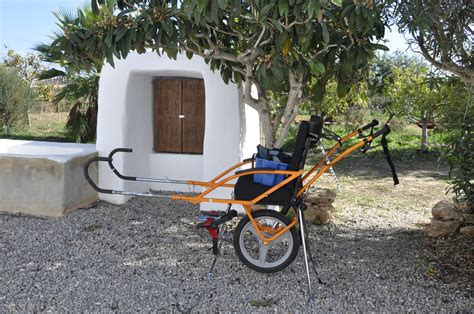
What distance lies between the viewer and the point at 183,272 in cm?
477

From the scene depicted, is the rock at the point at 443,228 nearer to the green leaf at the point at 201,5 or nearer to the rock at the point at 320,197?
the rock at the point at 320,197

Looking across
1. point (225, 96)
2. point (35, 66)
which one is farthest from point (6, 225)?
point (35, 66)

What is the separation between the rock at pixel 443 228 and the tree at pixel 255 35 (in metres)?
2.16

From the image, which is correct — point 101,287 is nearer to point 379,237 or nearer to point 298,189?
point 298,189

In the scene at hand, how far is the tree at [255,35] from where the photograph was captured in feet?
14.1

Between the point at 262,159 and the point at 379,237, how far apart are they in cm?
223

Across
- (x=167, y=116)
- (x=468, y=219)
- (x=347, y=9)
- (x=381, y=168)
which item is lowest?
(x=468, y=219)

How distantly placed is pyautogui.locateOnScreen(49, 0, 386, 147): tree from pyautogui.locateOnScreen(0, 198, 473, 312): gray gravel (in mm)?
1862

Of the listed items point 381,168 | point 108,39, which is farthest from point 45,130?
point 108,39

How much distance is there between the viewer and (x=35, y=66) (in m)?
23.8

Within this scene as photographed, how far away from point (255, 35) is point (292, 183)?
5.07ft

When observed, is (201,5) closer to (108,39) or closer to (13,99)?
(108,39)

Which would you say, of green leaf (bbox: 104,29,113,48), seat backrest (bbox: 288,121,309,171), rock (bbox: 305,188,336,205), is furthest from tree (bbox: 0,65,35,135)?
seat backrest (bbox: 288,121,309,171)

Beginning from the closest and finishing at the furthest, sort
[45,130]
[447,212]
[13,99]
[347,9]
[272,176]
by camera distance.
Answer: [347,9] < [272,176] < [447,212] < [13,99] < [45,130]
